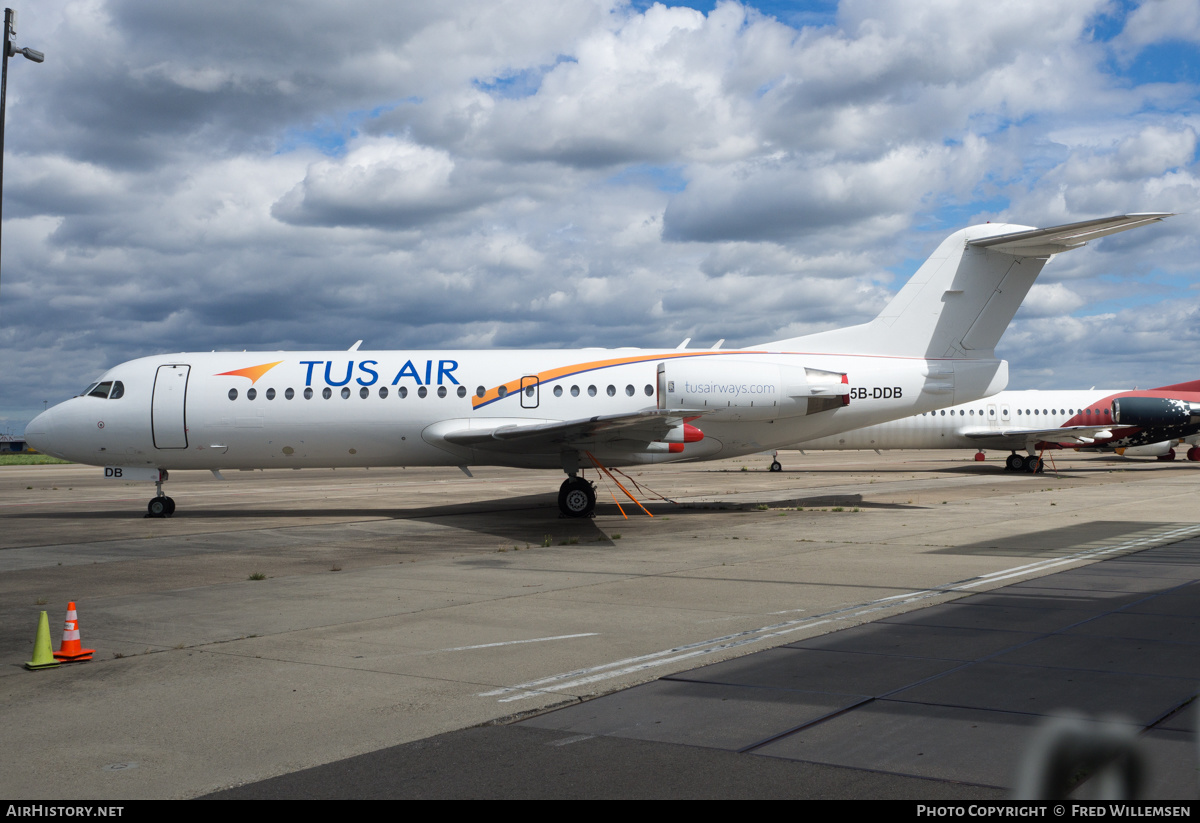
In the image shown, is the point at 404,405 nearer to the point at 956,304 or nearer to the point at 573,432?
the point at 573,432

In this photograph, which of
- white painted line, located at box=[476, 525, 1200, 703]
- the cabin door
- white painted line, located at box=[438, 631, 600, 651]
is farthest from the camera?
the cabin door

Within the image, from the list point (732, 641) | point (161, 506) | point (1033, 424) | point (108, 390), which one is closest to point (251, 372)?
point (108, 390)

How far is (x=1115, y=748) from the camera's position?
11.1 feet

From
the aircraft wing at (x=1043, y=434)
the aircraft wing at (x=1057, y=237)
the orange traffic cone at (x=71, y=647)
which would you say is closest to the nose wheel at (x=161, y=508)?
the orange traffic cone at (x=71, y=647)

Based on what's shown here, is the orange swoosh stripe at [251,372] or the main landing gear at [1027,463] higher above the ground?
the orange swoosh stripe at [251,372]

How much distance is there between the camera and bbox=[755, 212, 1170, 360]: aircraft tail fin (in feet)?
67.9

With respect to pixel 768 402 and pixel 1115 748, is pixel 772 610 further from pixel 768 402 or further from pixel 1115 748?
pixel 768 402

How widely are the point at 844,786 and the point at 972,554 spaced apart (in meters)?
9.91

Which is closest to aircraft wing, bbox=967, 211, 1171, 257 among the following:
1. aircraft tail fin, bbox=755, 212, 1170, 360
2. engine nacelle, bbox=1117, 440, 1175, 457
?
aircraft tail fin, bbox=755, 212, 1170, 360

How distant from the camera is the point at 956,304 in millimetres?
20875

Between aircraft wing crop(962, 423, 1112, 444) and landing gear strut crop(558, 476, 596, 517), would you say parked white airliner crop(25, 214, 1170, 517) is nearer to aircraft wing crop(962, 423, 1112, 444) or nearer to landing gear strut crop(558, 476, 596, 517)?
landing gear strut crop(558, 476, 596, 517)

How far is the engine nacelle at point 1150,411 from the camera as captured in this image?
131 feet

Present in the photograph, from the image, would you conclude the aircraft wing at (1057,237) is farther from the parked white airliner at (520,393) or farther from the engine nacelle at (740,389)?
the engine nacelle at (740,389)

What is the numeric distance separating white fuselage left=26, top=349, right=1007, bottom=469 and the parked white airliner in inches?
1.3
